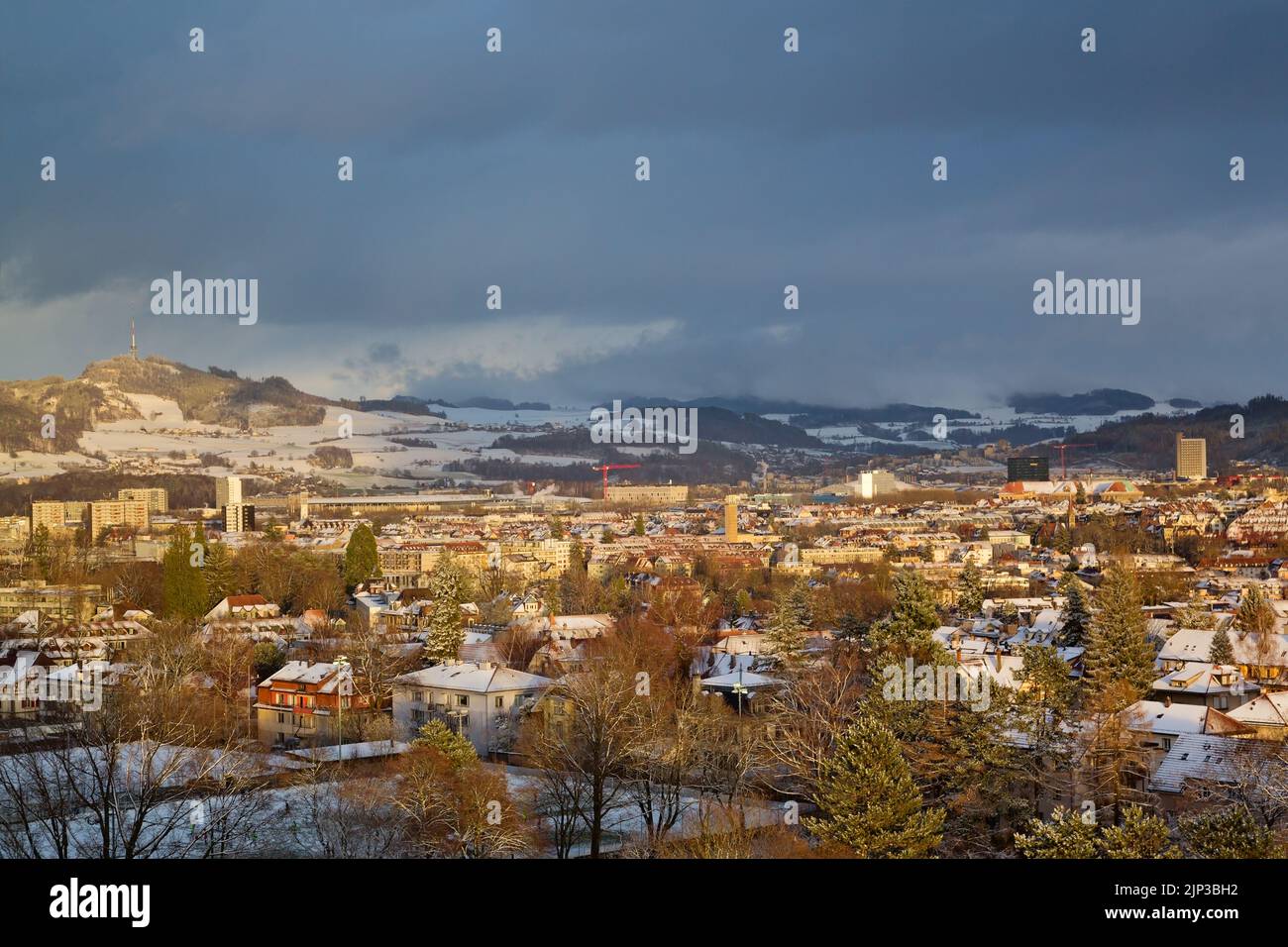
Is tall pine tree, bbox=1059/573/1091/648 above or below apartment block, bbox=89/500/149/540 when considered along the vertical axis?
below

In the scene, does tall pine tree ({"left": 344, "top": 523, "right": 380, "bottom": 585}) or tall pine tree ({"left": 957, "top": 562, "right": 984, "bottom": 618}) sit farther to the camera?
tall pine tree ({"left": 344, "top": 523, "right": 380, "bottom": 585})

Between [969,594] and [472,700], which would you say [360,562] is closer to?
[969,594]

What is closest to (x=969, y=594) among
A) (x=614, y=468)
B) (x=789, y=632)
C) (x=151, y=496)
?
(x=789, y=632)

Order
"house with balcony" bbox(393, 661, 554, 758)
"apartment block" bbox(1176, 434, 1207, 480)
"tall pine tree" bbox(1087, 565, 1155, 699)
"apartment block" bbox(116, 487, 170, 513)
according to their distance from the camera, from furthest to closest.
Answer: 1. "apartment block" bbox(1176, 434, 1207, 480)
2. "apartment block" bbox(116, 487, 170, 513)
3. "house with balcony" bbox(393, 661, 554, 758)
4. "tall pine tree" bbox(1087, 565, 1155, 699)

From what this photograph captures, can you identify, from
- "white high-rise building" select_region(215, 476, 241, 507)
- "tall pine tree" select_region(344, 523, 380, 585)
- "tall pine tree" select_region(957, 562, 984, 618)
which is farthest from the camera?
"white high-rise building" select_region(215, 476, 241, 507)

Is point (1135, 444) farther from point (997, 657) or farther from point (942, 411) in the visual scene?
point (997, 657)

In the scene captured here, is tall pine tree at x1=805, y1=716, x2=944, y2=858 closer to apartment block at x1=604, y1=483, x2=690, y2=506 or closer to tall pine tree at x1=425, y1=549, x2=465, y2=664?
tall pine tree at x1=425, y1=549, x2=465, y2=664

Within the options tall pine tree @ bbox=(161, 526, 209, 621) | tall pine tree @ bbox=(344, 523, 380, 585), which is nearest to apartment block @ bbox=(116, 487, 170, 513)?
tall pine tree @ bbox=(344, 523, 380, 585)
